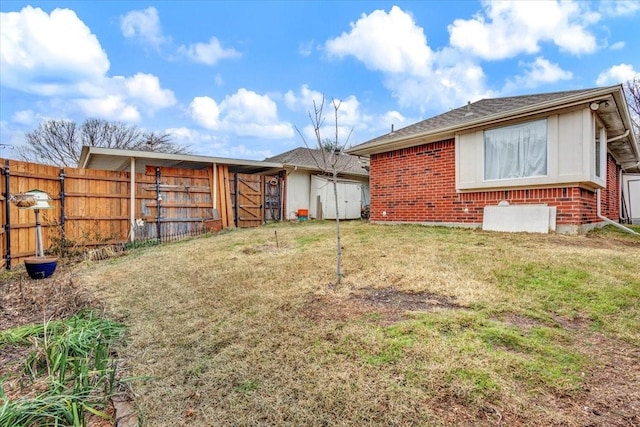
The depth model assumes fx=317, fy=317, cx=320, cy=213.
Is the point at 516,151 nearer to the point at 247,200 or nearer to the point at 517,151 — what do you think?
the point at 517,151

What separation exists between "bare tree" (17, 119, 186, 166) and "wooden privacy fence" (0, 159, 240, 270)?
9.76 meters

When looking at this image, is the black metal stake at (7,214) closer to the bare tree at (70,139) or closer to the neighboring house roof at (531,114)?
the neighboring house roof at (531,114)

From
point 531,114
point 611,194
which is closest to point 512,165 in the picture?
point 531,114

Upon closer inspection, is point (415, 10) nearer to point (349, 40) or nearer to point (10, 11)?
point (349, 40)

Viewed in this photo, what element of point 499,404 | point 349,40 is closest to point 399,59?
point 349,40

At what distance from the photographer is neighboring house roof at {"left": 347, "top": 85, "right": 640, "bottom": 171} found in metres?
5.81

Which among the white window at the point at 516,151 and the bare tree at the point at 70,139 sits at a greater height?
the bare tree at the point at 70,139

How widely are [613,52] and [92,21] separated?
18.2 metres

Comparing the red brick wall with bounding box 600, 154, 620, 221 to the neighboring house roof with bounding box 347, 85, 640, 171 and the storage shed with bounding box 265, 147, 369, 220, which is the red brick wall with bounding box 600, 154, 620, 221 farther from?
the storage shed with bounding box 265, 147, 369, 220

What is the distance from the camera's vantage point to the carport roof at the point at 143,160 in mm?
8844

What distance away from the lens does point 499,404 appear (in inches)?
65.9

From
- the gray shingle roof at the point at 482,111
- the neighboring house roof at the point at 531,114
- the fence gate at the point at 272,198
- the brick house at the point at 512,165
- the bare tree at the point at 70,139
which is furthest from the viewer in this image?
the bare tree at the point at 70,139

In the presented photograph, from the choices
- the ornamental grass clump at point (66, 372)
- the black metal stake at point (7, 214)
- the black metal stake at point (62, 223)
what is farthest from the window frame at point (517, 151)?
the black metal stake at point (62, 223)

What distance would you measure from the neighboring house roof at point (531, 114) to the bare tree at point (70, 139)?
15.2 metres
